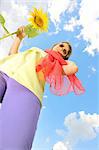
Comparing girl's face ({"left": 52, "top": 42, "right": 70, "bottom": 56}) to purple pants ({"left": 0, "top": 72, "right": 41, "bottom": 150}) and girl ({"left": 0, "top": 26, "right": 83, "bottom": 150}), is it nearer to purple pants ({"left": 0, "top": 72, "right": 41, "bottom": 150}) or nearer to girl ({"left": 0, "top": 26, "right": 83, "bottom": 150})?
girl ({"left": 0, "top": 26, "right": 83, "bottom": 150})

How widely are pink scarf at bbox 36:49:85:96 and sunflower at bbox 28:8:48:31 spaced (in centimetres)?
9

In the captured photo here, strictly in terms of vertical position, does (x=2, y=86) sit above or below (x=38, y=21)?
below

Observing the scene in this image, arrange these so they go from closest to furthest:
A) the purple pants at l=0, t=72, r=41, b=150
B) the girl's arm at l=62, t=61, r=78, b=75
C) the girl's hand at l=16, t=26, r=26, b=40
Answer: the purple pants at l=0, t=72, r=41, b=150, the girl's arm at l=62, t=61, r=78, b=75, the girl's hand at l=16, t=26, r=26, b=40

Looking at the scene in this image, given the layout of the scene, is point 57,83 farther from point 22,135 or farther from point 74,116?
point 74,116

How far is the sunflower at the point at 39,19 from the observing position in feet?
3.99

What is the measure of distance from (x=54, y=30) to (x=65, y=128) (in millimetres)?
461

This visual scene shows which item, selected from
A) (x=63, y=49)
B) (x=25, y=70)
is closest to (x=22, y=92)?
(x=25, y=70)

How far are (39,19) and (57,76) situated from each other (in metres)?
0.20

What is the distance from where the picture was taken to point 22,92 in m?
1.14

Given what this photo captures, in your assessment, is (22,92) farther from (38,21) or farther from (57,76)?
(38,21)

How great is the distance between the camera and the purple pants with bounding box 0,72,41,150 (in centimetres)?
107

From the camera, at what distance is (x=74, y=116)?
1.72 meters

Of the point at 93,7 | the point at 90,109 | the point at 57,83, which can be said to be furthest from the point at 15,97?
the point at 93,7

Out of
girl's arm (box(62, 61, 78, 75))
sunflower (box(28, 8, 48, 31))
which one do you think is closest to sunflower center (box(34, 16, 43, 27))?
sunflower (box(28, 8, 48, 31))
